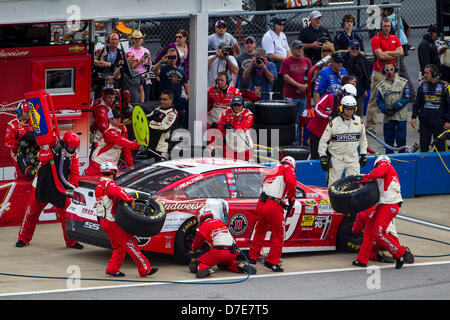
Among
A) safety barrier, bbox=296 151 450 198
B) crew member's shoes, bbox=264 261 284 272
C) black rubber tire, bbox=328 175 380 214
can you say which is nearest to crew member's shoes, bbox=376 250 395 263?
black rubber tire, bbox=328 175 380 214

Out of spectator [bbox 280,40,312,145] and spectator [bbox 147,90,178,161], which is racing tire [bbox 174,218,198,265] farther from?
spectator [bbox 280,40,312,145]

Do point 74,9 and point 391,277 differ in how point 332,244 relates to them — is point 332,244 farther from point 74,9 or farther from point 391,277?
point 74,9

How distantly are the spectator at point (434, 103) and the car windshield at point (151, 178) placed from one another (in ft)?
22.8

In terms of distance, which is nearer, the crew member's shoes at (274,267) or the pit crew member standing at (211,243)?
the pit crew member standing at (211,243)

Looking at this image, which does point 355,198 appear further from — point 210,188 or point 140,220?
point 140,220

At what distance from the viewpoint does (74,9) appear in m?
12.9

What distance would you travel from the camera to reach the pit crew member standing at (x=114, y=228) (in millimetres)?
10766

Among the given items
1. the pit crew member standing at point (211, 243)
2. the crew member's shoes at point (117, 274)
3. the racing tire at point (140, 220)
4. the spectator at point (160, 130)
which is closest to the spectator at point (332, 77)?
the spectator at point (160, 130)

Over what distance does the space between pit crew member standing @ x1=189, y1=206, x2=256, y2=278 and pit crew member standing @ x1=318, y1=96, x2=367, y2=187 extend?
358 cm

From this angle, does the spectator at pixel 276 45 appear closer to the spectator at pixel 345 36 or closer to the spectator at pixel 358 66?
the spectator at pixel 345 36

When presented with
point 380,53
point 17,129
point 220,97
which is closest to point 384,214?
point 220,97

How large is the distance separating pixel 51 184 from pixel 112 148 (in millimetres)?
2105
